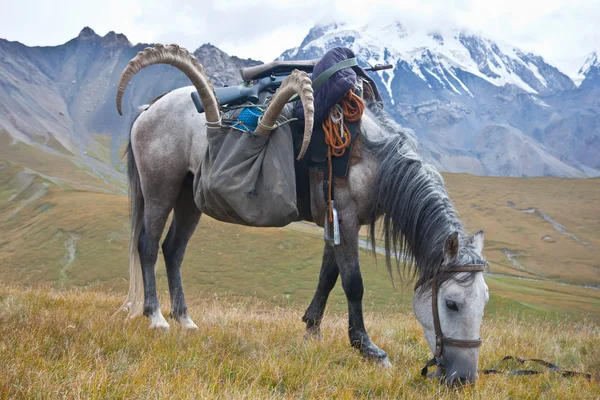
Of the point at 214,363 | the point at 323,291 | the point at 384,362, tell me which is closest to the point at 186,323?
the point at 323,291

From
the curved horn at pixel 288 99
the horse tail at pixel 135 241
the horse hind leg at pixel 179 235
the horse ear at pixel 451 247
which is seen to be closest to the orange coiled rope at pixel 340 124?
the curved horn at pixel 288 99

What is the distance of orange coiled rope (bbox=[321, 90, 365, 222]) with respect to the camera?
5.02 metres

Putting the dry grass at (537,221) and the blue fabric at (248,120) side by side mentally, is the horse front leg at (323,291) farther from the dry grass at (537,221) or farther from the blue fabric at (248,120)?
the dry grass at (537,221)

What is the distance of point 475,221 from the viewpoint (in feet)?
247

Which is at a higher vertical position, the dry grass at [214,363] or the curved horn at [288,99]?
the curved horn at [288,99]

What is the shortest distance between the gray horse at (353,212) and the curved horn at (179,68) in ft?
0.04

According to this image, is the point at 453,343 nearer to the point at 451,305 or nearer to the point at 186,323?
the point at 451,305

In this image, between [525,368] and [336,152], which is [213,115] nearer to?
[336,152]

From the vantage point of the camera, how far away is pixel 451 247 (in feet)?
13.7

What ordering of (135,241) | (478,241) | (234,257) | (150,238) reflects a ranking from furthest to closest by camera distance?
(234,257)
(135,241)
(150,238)
(478,241)

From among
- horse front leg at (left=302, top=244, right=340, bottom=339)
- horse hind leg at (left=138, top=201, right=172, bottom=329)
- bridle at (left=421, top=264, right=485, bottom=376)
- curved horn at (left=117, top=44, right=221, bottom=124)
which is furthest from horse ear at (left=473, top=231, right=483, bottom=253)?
horse hind leg at (left=138, top=201, right=172, bottom=329)

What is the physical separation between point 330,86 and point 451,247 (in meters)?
2.17

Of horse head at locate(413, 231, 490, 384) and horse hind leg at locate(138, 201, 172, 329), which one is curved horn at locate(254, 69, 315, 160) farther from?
horse hind leg at locate(138, 201, 172, 329)

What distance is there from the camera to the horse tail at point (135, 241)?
20.2ft
